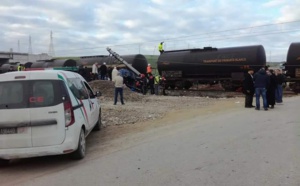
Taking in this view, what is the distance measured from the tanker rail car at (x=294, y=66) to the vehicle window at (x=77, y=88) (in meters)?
20.8

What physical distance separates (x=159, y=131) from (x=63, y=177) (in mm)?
4891

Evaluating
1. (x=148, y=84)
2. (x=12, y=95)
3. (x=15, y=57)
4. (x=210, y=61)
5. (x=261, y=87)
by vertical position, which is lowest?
(x=148, y=84)

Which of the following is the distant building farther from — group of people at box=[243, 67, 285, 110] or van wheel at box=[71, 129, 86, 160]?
van wheel at box=[71, 129, 86, 160]

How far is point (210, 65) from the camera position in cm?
2766

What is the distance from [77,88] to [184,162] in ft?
9.84

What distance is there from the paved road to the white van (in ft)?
1.37

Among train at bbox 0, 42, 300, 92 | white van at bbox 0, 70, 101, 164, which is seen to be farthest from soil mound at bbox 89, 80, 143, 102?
→ white van at bbox 0, 70, 101, 164

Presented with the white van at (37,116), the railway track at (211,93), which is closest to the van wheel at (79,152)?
the white van at (37,116)

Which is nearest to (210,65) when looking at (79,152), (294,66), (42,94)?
(294,66)

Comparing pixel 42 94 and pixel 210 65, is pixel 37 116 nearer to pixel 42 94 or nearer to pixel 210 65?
pixel 42 94

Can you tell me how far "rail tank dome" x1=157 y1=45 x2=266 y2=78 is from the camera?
25.9 metres

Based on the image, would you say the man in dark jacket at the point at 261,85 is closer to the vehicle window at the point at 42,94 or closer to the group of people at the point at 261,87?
the group of people at the point at 261,87

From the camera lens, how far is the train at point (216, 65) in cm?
2608

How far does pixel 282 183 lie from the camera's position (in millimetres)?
5617
